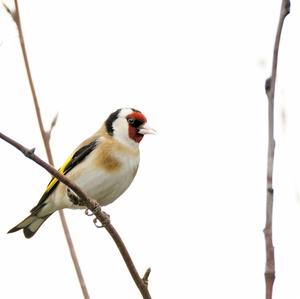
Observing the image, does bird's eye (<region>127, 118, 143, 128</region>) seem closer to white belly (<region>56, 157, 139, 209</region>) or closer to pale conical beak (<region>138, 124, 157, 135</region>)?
pale conical beak (<region>138, 124, 157, 135</region>)

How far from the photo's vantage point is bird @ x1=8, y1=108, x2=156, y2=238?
4.71 m

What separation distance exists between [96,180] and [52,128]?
1.66 metres

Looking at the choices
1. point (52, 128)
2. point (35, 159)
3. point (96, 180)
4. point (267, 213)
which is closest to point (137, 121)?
point (96, 180)

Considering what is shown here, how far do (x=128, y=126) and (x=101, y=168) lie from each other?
61 cm

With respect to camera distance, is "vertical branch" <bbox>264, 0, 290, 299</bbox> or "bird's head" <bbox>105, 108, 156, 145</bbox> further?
"bird's head" <bbox>105, 108, 156, 145</bbox>

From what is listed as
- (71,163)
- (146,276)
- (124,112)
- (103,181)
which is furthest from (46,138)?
(124,112)

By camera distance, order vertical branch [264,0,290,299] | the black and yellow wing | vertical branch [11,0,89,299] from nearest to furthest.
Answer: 1. vertical branch [264,0,290,299]
2. vertical branch [11,0,89,299]
3. the black and yellow wing

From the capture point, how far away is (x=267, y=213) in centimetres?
189

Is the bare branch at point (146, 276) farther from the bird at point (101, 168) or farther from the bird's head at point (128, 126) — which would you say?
the bird's head at point (128, 126)

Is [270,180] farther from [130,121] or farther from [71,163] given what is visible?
[130,121]

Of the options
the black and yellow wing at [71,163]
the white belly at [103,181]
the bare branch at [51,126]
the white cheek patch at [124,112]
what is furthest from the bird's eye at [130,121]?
the bare branch at [51,126]

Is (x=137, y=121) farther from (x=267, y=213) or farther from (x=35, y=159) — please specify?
(x=267, y=213)

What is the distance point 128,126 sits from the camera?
206 inches

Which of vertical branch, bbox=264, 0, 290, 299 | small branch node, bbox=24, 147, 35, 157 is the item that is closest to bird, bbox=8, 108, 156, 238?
small branch node, bbox=24, 147, 35, 157
